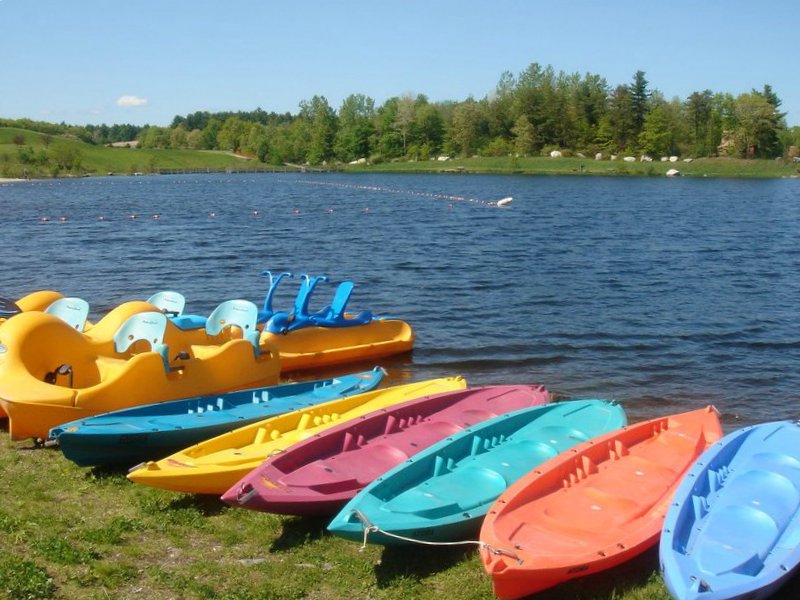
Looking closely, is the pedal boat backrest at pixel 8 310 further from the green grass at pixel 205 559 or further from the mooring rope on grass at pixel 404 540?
the mooring rope on grass at pixel 404 540

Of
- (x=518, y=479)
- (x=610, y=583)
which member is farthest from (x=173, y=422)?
(x=610, y=583)

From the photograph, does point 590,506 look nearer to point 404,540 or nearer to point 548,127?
point 404,540

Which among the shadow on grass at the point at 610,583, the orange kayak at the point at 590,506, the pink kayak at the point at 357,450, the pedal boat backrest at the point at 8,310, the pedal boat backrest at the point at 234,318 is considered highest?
the pedal boat backrest at the point at 8,310

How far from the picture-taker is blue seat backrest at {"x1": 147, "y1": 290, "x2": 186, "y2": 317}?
14.6 m

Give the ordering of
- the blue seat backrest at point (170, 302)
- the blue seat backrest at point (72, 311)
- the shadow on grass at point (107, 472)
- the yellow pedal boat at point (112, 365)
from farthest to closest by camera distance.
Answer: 1. the blue seat backrest at point (170, 302)
2. the blue seat backrest at point (72, 311)
3. the yellow pedal boat at point (112, 365)
4. the shadow on grass at point (107, 472)

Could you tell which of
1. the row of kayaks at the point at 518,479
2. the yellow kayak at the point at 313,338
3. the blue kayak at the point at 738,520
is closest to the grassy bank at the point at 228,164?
the yellow kayak at the point at 313,338

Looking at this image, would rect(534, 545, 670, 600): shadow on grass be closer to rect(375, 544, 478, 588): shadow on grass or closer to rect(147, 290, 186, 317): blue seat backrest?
rect(375, 544, 478, 588): shadow on grass

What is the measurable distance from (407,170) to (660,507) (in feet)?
356

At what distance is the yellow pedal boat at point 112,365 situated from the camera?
9.89 metres

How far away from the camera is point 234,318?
1395 cm

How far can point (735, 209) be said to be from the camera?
53531mm

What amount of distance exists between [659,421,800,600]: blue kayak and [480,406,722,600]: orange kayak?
1.20 ft

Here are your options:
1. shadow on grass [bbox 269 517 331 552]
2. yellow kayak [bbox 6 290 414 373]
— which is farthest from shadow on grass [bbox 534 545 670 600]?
yellow kayak [bbox 6 290 414 373]

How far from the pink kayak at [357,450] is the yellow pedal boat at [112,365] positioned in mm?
3127
